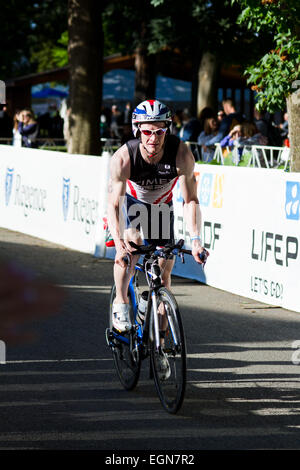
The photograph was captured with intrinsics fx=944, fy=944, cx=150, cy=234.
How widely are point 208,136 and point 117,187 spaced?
14204 millimetres

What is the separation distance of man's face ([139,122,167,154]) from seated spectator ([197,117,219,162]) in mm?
13819

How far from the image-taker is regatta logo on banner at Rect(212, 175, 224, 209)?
11.3 metres

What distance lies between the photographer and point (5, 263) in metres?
1.96

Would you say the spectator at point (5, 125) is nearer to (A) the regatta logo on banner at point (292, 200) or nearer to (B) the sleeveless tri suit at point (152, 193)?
(A) the regatta logo on banner at point (292, 200)

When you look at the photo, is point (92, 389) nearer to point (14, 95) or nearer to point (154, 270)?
point (154, 270)

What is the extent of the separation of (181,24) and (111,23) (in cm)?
433

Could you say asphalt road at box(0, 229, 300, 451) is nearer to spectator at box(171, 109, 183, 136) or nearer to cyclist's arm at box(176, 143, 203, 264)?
cyclist's arm at box(176, 143, 203, 264)

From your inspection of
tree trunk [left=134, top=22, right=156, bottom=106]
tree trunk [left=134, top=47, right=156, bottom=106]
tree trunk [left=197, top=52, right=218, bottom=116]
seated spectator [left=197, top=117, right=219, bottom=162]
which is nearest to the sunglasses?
seated spectator [left=197, top=117, right=219, bottom=162]

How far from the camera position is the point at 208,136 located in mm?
20078

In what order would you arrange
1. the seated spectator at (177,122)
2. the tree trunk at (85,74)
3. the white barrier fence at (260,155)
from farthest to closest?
the seated spectator at (177,122), the tree trunk at (85,74), the white barrier fence at (260,155)

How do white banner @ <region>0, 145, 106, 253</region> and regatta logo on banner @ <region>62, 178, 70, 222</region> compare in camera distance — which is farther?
regatta logo on banner @ <region>62, 178, 70, 222</region>

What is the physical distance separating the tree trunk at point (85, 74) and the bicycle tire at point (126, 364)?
14.9 meters

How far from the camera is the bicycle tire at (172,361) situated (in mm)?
5374

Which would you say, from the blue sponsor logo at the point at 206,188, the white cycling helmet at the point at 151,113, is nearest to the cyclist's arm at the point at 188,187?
the white cycling helmet at the point at 151,113
